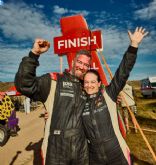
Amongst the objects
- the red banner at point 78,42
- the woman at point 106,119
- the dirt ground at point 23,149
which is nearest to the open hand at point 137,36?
the woman at point 106,119

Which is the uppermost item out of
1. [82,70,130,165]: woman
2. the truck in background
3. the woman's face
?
the truck in background

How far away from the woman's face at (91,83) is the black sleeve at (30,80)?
1.74ft

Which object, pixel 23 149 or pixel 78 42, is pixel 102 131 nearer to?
pixel 78 42

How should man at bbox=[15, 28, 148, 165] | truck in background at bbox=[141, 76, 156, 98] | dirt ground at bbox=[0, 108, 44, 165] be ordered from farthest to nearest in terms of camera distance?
truck in background at bbox=[141, 76, 156, 98], dirt ground at bbox=[0, 108, 44, 165], man at bbox=[15, 28, 148, 165]

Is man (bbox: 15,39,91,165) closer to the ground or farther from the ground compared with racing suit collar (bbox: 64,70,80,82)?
closer to the ground

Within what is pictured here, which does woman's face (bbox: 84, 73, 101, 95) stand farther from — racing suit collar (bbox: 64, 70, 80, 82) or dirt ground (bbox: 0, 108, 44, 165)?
dirt ground (bbox: 0, 108, 44, 165)

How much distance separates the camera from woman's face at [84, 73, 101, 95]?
386 cm

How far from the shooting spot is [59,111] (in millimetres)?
3633

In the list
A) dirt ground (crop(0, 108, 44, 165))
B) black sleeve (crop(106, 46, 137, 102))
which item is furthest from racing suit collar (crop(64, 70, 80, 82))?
dirt ground (crop(0, 108, 44, 165))

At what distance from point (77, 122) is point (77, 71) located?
2.46 ft

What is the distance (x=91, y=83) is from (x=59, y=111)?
60cm

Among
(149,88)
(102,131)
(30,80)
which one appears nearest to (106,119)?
(102,131)

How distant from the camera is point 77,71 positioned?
397 centimetres

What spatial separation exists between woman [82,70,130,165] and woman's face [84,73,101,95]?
0.15 meters
